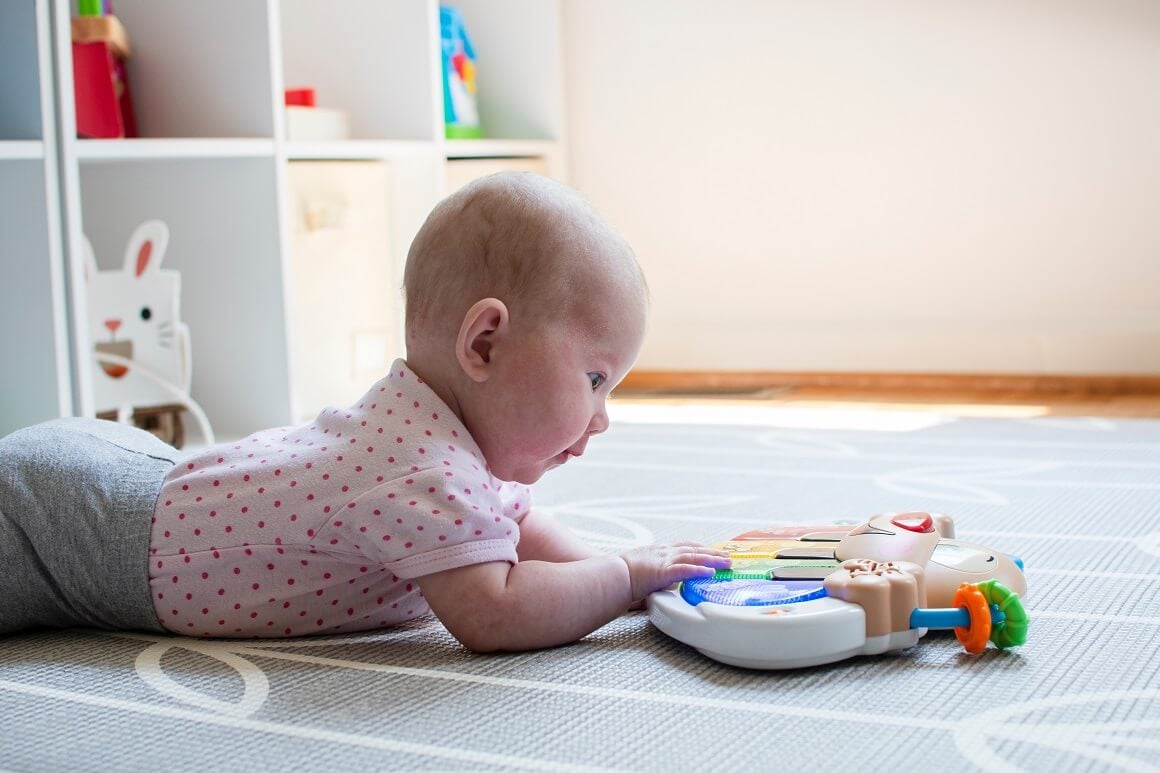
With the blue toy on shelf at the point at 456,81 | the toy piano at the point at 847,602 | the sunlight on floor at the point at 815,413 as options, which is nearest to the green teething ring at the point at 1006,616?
the toy piano at the point at 847,602

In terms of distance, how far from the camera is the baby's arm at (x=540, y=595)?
0.81 meters

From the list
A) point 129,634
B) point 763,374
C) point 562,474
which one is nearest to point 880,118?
point 763,374

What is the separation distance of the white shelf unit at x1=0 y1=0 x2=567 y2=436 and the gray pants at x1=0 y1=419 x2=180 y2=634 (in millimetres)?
413

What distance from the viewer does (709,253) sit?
221 cm

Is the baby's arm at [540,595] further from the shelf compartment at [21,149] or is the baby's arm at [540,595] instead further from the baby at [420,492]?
the shelf compartment at [21,149]

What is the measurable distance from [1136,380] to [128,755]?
1647 millimetres

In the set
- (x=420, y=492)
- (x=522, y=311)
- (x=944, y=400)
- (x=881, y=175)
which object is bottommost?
(x=944, y=400)

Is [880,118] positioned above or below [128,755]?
above

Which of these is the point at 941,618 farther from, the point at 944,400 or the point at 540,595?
the point at 944,400

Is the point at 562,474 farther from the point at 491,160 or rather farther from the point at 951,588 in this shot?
the point at 491,160

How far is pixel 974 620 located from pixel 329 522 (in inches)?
15.6

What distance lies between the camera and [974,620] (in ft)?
2.59

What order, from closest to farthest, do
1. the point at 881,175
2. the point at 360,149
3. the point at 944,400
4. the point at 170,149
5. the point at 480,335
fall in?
the point at 480,335 → the point at 170,149 → the point at 360,149 → the point at 944,400 → the point at 881,175

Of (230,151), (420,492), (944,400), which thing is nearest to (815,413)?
(944,400)
